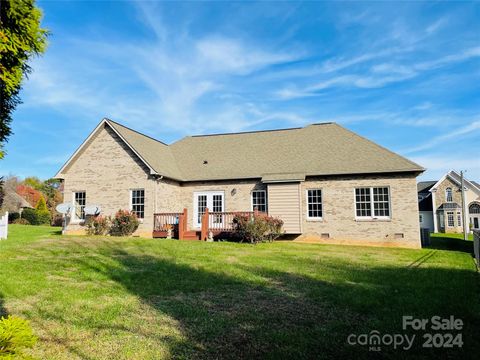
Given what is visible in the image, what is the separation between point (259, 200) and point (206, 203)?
3686mm

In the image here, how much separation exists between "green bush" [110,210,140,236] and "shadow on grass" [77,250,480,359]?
30.0 feet

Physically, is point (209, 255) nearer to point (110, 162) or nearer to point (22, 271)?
point (22, 271)

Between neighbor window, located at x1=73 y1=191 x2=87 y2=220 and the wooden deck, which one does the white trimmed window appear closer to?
the wooden deck

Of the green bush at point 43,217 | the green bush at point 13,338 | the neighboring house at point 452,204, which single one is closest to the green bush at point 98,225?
the green bush at point 13,338

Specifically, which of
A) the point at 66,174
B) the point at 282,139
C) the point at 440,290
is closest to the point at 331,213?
the point at 282,139

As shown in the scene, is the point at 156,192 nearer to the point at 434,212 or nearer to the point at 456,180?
the point at 434,212

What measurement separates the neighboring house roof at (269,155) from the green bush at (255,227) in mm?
3082

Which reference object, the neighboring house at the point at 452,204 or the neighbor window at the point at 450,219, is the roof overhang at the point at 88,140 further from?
the neighbor window at the point at 450,219

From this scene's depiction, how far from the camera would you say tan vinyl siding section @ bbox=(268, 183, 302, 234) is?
2020 centimetres

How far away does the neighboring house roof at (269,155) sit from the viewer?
2039 cm

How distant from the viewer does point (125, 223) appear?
787 inches

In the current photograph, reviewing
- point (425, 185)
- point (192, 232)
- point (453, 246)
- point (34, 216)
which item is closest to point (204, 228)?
point (192, 232)

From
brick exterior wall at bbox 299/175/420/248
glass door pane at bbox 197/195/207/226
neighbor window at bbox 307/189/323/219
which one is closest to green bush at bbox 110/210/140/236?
glass door pane at bbox 197/195/207/226

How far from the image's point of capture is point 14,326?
8.70 ft
